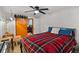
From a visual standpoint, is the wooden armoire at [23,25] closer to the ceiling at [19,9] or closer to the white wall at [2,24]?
the ceiling at [19,9]

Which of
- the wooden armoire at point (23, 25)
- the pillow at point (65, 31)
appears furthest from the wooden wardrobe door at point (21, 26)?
the pillow at point (65, 31)

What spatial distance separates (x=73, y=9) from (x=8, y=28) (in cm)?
94

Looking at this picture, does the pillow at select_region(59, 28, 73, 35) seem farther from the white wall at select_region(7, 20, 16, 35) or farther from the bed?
the white wall at select_region(7, 20, 16, 35)

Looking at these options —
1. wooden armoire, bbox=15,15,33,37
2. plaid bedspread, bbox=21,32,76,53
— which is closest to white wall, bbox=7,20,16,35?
wooden armoire, bbox=15,15,33,37

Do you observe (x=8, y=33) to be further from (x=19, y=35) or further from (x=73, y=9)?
(x=73, y=9)

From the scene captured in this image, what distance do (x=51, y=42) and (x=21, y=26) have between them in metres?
0.48

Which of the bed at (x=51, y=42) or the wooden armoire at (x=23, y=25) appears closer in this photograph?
the bed at (x=51, y=42)

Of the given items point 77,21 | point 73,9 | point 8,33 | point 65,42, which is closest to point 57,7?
point 73,9

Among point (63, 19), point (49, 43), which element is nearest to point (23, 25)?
point (49, 43)

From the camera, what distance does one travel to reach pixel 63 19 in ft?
4.50

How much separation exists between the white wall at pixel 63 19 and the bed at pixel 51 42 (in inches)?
2.8

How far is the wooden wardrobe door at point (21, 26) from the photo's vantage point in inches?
54.6

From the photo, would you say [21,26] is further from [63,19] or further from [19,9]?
[63,19]

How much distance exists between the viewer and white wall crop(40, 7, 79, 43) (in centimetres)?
133
